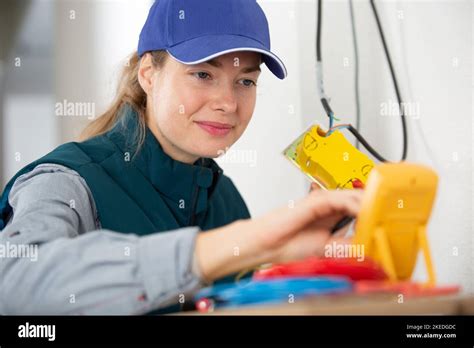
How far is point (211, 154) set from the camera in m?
0.98

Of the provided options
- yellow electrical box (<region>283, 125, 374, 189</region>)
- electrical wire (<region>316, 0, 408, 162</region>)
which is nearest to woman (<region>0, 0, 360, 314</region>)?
yellow electrical box (<region>283, 125, 374, 189</region>)

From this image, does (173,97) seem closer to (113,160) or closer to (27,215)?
(113,160)

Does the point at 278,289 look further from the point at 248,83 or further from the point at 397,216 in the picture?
the point at 248,83

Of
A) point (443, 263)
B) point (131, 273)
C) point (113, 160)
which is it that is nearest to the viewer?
point (131, 273)

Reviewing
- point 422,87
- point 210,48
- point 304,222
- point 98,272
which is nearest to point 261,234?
point 304,222

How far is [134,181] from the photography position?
920mm

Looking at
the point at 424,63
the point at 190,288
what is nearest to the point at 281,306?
the point at 190,288

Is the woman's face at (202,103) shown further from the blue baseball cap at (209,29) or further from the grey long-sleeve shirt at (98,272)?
the grey long-sleeve shirt at (98,272)

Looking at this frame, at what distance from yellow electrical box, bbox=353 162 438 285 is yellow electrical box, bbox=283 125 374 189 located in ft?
1.18

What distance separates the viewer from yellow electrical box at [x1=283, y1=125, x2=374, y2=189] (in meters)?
0.97

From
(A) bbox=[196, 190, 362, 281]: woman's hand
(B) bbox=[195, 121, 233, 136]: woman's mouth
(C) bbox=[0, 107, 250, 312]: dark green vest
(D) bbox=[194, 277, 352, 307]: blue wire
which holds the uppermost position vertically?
(B) bbox=[195, 121, 233, 136]: woman's mouth

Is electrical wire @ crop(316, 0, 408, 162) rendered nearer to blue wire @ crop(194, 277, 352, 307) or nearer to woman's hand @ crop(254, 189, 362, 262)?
woman's hand @ crop(254, 189, 362, 262)

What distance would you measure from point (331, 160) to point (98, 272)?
480 mm
